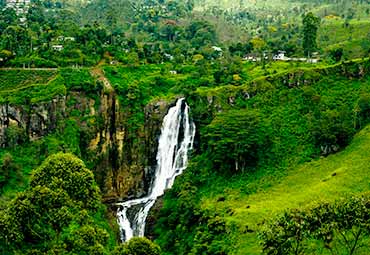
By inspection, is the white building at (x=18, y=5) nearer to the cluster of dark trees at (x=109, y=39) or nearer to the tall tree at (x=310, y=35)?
the cluster of dark trees at (x=109, y=39)

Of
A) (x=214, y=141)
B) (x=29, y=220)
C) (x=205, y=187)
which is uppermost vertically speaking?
(x=29, y=220)

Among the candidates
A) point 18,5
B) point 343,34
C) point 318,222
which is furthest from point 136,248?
point 18,5

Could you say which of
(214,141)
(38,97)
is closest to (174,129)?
(214,141)

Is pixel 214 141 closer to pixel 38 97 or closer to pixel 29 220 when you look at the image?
pixel 38 97

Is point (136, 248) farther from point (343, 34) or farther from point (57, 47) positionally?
point (343, 34)

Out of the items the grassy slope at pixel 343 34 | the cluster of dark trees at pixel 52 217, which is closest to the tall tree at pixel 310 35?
the grassy slope at pixel 343 34
